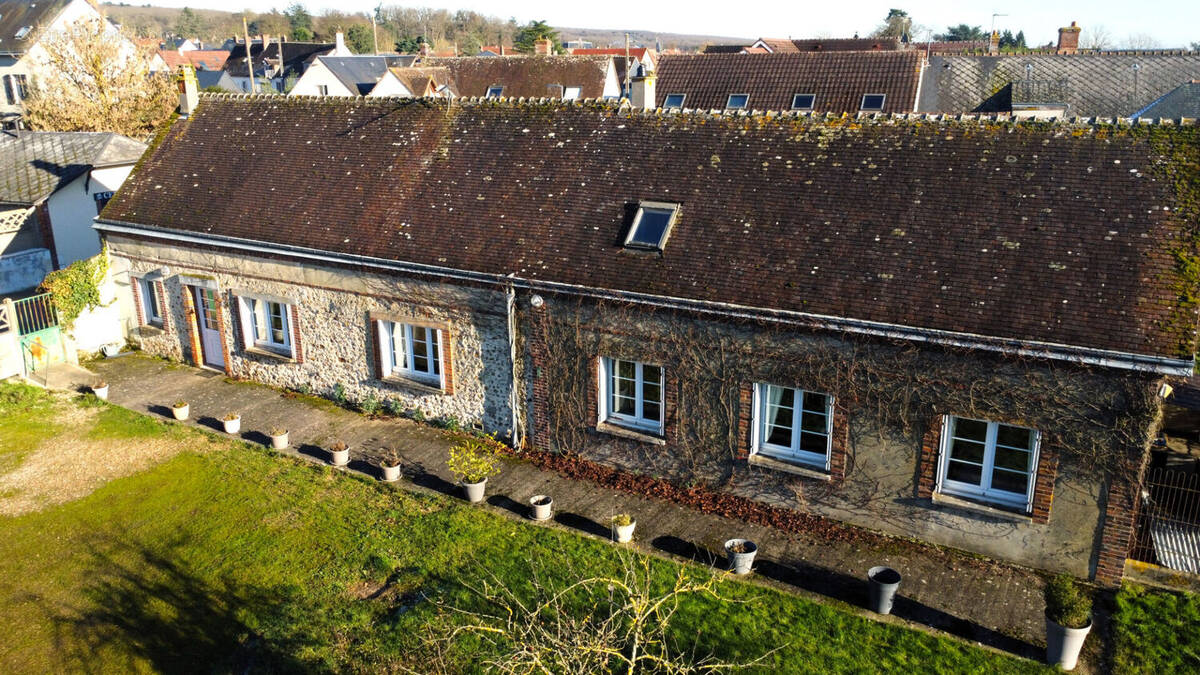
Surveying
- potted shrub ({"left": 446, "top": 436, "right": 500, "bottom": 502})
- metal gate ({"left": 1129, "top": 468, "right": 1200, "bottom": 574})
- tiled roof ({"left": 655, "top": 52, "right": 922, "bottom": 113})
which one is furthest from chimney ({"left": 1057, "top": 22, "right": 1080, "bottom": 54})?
potted shrub ({"left": 446, "top": 436, "right": 500, "bottom": 502})

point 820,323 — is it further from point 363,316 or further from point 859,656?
point 363,316

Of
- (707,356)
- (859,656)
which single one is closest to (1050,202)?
(707,356)

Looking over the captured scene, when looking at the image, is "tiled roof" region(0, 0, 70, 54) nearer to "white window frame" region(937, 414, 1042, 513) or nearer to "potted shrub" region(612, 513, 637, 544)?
"potted shrub" region(612, 513, 637, 544)

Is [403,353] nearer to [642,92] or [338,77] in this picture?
[642,92]

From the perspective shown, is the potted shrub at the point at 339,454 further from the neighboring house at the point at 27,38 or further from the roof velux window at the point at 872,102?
the neighboring house at the point at 27,38

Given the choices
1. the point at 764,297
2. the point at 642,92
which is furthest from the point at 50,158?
the point at 764,297
